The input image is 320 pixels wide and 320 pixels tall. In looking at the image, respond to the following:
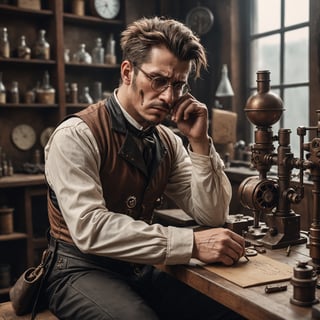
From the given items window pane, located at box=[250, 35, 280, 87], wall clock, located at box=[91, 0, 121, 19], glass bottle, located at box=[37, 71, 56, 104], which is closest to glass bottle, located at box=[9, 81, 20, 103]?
glass bottle, located at box=[37, 71, 56, 104]

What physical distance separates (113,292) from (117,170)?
1.45 ft

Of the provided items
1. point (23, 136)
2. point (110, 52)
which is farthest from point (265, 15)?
point (23, 136)

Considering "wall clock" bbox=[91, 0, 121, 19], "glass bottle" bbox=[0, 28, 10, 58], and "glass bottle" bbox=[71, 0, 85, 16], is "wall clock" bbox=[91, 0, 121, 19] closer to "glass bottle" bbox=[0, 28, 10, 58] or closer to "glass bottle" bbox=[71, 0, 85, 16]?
"glass bottle" bbox=[71, 0, 85, 16]

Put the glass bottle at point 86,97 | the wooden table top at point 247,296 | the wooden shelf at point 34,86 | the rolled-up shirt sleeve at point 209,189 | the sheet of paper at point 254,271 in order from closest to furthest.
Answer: the wooden table top at point 247,296 → the sheet of paper at point 254,271 → the rolled-up shirt sleeve at point 209,189 → the wooden shelf at point 34,86 → the glass bottle at point 86,97

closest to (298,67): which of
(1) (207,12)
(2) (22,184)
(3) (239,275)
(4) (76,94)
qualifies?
(1) (207,12)

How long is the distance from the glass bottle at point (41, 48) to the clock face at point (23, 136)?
0.62 meters

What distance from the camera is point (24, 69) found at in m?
4.54

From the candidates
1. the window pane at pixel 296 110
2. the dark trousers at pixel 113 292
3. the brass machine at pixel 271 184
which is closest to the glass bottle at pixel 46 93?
the window pane at pixel 296 110

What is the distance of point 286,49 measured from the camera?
158 inches

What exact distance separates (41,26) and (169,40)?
3.07 meters

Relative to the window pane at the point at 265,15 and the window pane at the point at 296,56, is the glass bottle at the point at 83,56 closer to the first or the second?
the window pane at the point at 265,15

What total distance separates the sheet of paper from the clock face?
3.29 metres

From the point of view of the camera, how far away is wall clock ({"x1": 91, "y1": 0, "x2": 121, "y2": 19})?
466cm

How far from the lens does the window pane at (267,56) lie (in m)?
4.12
